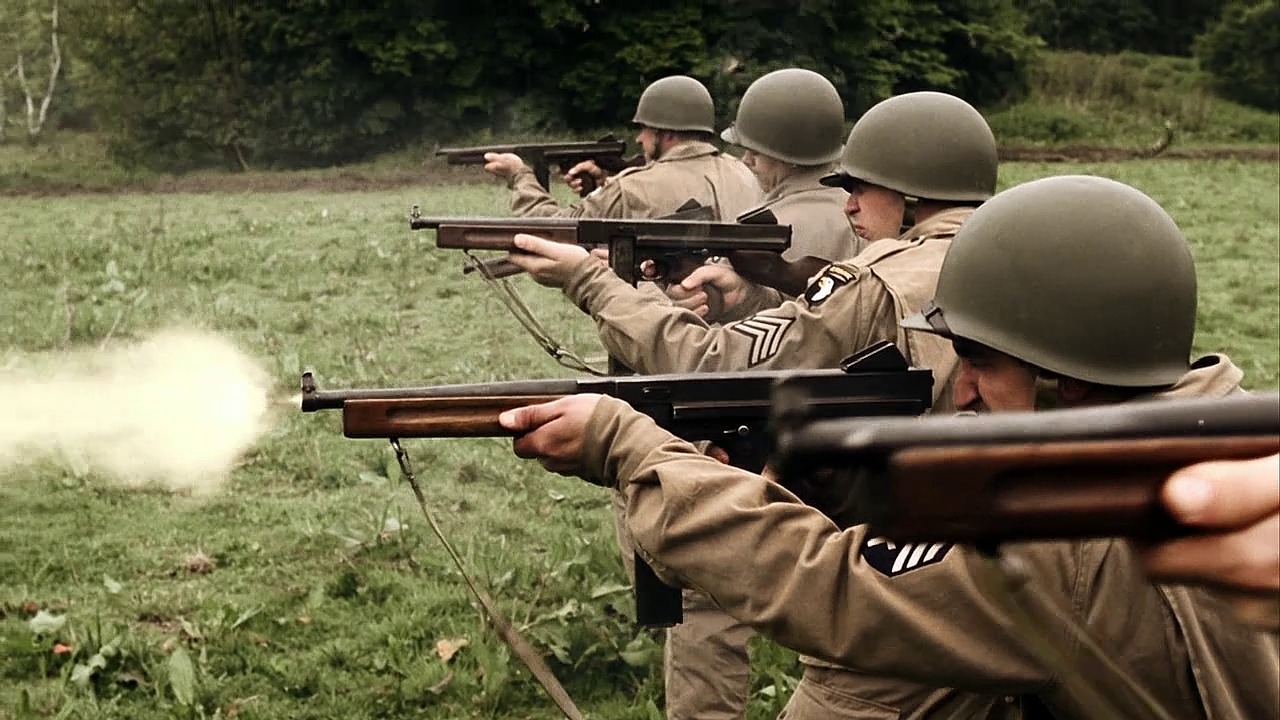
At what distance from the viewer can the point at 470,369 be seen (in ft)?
32.8

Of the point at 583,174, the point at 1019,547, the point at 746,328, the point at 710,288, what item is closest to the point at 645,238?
the point at 710,288

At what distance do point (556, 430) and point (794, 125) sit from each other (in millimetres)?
2942

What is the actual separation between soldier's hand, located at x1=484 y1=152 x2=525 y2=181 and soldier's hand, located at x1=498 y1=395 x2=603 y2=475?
5155mm

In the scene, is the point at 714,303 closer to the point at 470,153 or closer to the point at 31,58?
the point at 470,153

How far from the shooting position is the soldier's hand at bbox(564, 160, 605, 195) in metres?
8.28

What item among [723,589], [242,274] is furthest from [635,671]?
[242,274]

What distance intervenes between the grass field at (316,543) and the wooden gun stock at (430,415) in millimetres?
2193

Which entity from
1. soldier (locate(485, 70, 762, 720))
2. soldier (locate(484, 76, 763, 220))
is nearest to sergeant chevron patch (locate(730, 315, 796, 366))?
soldier (locate(485, 70, 762, 720))

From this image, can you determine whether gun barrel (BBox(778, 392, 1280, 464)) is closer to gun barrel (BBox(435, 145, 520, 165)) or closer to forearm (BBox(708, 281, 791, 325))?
forearm (BBox(708, 281, 791, 325))

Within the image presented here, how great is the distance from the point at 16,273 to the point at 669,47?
15620mm

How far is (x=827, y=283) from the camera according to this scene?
379 cm

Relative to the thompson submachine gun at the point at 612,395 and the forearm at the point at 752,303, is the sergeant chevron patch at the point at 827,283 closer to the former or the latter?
the thompson submachine gun at the point at 612,395

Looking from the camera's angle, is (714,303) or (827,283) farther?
(714,303)

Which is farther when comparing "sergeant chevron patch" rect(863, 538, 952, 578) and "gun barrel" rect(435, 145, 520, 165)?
"gun barrel" rect(435, 145, 520, 165)
